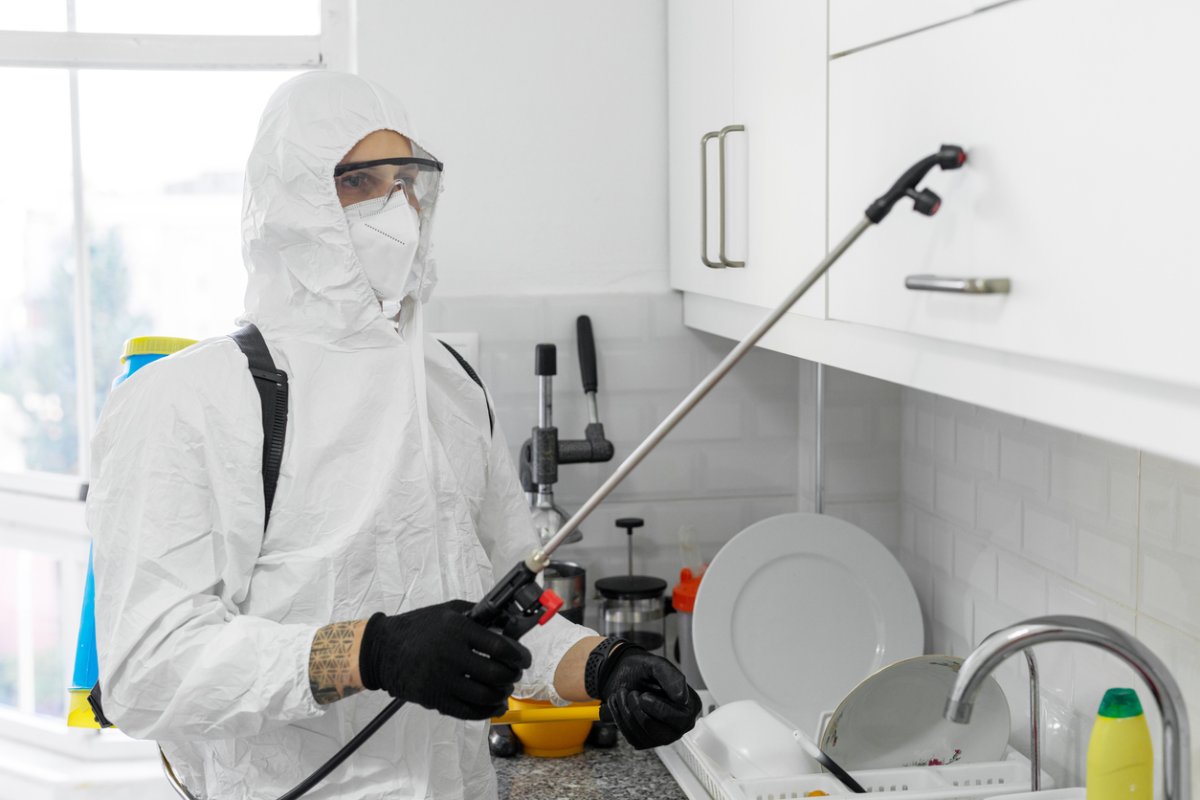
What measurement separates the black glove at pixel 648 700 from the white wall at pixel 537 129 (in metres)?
0.94

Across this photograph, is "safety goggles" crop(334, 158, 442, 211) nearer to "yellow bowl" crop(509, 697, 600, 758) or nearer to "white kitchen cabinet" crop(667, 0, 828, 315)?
"white kitchen cabinet" crop(667, 0, 828, 315)

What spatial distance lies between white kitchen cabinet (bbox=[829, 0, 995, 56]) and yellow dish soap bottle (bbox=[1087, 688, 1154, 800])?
0.66m

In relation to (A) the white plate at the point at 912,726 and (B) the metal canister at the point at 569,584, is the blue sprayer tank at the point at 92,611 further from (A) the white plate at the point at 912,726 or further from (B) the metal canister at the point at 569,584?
(A) the white plate at the point at 912,726

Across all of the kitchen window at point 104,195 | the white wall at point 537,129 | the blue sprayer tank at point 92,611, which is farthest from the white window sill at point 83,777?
the white wall at point 537,129

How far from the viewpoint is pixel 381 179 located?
1.40 m

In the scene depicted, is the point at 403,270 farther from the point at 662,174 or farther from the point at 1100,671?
the point at 1100,671

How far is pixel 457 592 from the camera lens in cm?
136

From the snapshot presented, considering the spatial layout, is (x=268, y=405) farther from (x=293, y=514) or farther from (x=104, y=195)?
(x=104, y=195)

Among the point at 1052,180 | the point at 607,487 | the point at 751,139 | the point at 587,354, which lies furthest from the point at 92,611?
the point at 1052,180

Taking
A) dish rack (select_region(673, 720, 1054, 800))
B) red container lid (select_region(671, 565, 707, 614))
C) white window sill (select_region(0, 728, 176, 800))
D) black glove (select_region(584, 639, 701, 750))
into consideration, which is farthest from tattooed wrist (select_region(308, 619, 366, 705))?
white window sill (select_region(0, 728, 176, 800))

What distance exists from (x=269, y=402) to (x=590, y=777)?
787 millimetres

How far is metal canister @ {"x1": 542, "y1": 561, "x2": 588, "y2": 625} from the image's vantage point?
193cm

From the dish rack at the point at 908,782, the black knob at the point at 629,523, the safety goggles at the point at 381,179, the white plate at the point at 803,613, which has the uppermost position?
the safety goggles at the point at 381,179

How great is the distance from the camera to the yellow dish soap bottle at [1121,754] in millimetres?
1099
